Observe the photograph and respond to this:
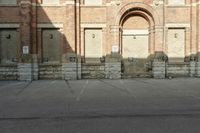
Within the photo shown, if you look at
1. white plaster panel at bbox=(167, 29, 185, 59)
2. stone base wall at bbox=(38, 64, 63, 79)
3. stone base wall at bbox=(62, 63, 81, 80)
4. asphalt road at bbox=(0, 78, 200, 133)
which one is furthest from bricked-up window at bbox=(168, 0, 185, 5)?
asphalt road at bbox=(0, 78, 200, 133)

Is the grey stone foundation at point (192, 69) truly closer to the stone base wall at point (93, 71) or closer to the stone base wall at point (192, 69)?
the stone base wall at point (192, 69)

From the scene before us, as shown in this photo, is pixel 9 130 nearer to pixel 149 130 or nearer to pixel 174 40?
pixel 149 130

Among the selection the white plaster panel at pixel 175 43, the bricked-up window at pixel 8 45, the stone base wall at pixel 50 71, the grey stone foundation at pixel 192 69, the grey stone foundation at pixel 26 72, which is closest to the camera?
the grey stone foundation at pixel 26 72

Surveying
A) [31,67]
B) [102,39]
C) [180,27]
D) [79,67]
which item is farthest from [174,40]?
[31,67]

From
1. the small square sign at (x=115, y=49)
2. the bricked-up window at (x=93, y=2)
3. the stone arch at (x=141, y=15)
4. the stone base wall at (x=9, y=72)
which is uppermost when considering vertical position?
the bricked-up window at (x=93, y=2)

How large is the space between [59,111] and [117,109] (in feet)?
6.50

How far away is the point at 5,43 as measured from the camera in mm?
25297

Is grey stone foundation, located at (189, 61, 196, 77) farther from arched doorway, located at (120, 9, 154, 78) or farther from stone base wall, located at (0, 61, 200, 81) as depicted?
arched doorway, located at (120, 9, 154, 78)

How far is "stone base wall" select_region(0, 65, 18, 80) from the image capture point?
24.8m

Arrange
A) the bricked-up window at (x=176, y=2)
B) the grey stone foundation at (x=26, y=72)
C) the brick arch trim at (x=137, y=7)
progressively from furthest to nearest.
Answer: the bricked-up window at (x=176, y=2) → the brick arch trim at (x=137, y=7) → the grey stone foundation at (x=26, y=72)

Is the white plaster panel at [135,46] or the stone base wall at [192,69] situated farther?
the white plaster panel at [135,46]

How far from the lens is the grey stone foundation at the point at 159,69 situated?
24.6 metres

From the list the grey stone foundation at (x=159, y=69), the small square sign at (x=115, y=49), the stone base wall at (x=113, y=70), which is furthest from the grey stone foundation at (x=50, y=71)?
the grey stone foundation at (x=159, y=69)

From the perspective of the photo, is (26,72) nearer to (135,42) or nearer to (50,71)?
(50,71)
